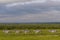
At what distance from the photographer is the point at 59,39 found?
87.6ft

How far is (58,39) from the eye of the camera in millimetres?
26875

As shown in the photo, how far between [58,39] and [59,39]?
22 centimetres
